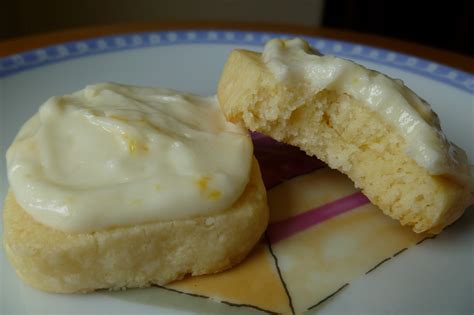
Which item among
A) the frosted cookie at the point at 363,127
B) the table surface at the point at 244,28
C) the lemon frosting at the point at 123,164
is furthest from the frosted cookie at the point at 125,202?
the table surface at the point at 244,28

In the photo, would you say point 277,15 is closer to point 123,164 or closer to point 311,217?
point 311,217

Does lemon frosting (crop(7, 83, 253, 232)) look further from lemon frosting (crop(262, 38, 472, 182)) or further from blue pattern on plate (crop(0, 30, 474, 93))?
blue pattern on plate (crop(0, 30, 474, 93))

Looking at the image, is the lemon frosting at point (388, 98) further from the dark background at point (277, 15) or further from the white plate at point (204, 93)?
the dark background at point (277, 15)

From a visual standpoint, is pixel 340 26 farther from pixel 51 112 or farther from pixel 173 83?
pixel 51 112

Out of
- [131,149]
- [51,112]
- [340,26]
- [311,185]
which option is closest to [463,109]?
[311,185]

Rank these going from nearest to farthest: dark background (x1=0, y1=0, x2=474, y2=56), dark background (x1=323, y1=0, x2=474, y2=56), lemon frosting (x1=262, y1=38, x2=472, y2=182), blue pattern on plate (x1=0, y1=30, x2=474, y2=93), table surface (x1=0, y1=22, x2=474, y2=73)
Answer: lemon frosting (x1=262, y1=38, x2=472, y2=182), blue pattern on plate (x1=0, y1=30, x2=474, y2=93), table surface (x1=0, y1=22, x2=474, y2=73), dark background (x1=0, y1=0, x2=474, y2=56), dark background (x1=323, y1=0, x2=474, y2=56)

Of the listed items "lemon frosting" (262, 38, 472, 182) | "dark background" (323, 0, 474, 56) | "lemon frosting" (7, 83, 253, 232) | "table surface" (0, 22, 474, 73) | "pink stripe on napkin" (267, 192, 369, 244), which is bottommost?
"dark background" (323, 0, 474, 56)

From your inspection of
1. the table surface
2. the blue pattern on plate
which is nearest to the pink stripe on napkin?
the blue pattern on plate
